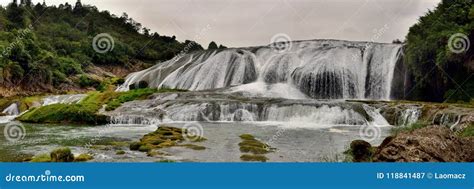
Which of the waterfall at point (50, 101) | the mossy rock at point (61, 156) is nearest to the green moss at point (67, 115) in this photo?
the waterfall at point (50, 101)

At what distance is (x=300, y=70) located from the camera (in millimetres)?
37562

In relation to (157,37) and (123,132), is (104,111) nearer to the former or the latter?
(123,132)

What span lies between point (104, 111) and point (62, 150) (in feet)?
50.7

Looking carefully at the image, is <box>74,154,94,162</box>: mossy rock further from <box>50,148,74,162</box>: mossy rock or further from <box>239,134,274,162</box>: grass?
<box>239,134,274,162</box>: grass

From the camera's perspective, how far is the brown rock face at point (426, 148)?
27.9ft

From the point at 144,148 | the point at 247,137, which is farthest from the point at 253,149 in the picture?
the point at 144,148

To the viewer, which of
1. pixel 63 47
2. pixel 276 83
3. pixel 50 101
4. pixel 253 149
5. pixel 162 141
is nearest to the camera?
pixel 253 149

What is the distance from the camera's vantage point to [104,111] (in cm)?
2636

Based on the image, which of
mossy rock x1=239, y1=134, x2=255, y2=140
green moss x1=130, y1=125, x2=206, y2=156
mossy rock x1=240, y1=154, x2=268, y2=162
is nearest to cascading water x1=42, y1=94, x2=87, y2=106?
green moss x1=130, y1=125, x2=206, y2=156

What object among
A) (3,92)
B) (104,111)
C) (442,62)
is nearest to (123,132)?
(104,111)

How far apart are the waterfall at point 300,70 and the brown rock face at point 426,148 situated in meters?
24.6

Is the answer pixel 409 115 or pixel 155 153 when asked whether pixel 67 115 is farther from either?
pixel 409 115

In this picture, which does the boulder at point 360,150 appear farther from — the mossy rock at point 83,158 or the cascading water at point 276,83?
the cascading water at point 276,83

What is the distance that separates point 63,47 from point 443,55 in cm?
5530
